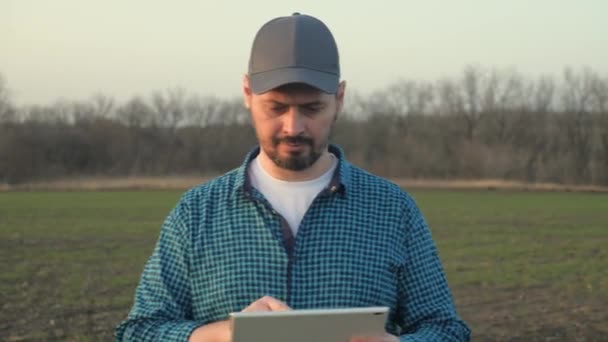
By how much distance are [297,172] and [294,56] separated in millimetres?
334

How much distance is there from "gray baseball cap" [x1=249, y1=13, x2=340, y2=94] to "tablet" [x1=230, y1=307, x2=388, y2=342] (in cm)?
Answer: 67

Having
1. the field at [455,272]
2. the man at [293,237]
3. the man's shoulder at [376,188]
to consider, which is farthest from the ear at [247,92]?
the field at [455,272]

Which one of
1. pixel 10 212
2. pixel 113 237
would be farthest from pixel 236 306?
pixel 10 212

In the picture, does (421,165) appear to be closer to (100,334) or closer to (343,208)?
(100,334)

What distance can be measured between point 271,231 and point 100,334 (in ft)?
25.9

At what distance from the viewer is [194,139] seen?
87062 mm

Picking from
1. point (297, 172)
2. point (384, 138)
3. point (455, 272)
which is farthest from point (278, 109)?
point (384, 138)

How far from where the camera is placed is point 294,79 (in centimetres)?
227

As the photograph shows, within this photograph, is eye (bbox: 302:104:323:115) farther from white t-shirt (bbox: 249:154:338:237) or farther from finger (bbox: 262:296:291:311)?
finger (bbox: 262:296:291:311)

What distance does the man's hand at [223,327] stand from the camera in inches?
79.8

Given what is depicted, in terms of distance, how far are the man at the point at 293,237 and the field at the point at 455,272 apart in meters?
7.51

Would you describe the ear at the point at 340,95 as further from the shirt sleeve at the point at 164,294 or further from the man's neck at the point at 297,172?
the shirt sleeve at the point at 164,294

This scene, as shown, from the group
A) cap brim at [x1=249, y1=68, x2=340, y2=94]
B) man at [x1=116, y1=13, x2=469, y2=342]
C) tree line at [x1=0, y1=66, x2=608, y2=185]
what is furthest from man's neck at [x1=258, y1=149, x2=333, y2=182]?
tree line at [x1=0, y1=66, x2=608, y2=185]

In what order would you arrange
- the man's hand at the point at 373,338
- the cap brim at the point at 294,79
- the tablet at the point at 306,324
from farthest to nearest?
1. the cap brim at the point at 294,79
2. the man's hand at the point at 373,338
3. the tablet at the point at 306,324
